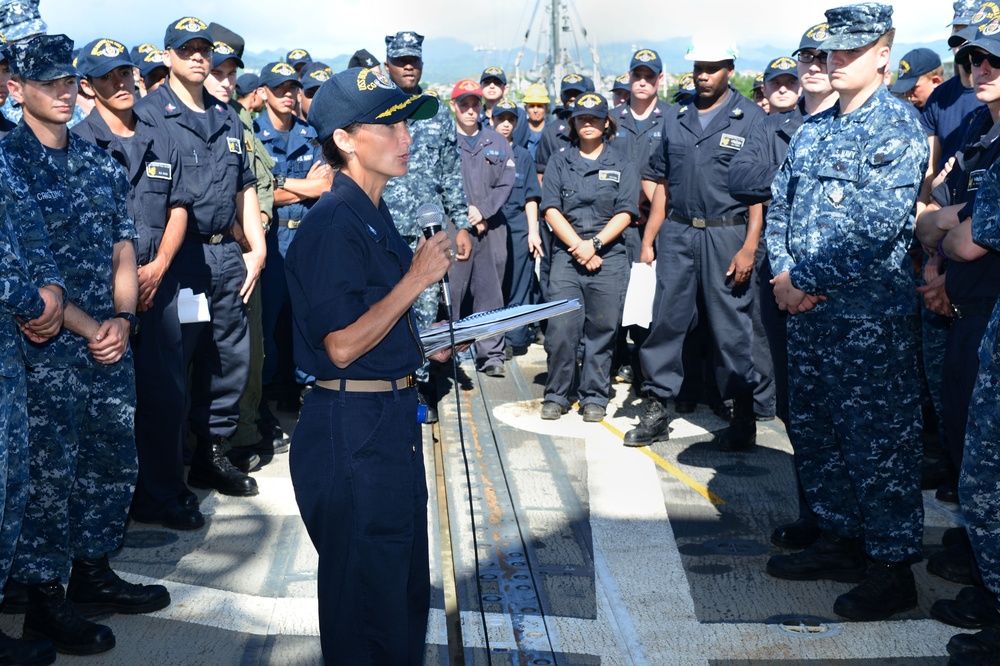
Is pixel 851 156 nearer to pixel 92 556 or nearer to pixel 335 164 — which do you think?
pixel 335 164

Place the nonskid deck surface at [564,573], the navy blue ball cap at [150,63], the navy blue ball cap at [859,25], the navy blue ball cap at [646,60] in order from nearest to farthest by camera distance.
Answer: the nonskid deck surface at [564,573] < the navy blue ball cap at [859,25] < the navy blue ball cap at [150,63] < the navy blue ball cap at [646,60]

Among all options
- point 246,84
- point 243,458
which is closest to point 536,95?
point 246,84

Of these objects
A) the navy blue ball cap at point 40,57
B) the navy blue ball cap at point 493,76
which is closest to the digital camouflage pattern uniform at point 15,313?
the navy blue ball cap at point 40,57

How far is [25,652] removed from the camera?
4008 mm

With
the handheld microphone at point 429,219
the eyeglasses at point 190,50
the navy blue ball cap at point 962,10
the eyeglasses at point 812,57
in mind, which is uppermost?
the navy blue ball cap at point 962,10

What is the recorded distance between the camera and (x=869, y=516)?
452 cm

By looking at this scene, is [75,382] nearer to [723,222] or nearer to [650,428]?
[650,428]

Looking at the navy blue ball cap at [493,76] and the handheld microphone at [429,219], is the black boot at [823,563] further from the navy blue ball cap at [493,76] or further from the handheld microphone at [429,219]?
the navy blue ball cap at [493,76]

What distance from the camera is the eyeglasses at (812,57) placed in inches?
211

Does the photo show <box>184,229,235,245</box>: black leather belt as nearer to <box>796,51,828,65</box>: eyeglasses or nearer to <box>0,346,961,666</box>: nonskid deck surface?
<box>0,346,961,666</box>: nonskid deck surface

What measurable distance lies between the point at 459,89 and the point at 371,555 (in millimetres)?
7401

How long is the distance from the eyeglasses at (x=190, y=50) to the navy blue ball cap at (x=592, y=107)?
2.87 metres

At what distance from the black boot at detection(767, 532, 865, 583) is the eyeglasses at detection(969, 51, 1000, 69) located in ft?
7.13

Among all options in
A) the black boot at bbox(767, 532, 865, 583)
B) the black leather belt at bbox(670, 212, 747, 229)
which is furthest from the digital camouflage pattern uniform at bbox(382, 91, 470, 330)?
the black boot at bbox(767, 532, 865, 583)
